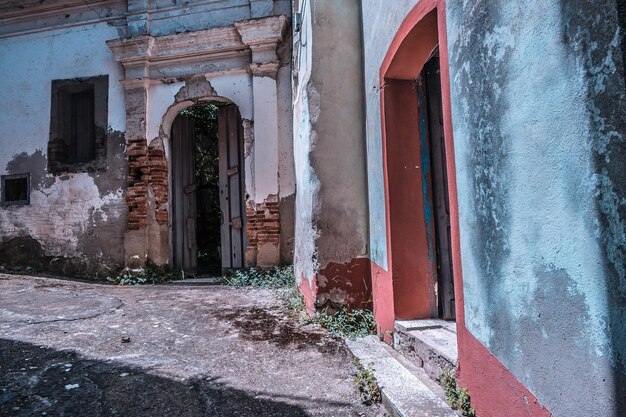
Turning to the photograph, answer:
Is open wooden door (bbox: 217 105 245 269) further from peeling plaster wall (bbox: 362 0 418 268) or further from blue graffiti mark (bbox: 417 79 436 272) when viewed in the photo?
blue graffiti mark (bbox: 417 79 436 272)

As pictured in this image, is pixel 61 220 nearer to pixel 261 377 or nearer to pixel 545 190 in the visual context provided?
pixel 261 377

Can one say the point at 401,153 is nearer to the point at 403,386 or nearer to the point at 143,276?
the point at 403,386

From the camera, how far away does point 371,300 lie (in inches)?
141

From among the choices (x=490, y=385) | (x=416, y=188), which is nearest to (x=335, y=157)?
(x=416, y=188)

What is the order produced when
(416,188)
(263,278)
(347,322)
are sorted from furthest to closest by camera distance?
(263,278) → (347,322) → (416,188)

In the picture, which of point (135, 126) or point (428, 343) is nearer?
point (428, 343)

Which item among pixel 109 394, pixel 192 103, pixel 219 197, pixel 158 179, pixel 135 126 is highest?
pixel 192 103

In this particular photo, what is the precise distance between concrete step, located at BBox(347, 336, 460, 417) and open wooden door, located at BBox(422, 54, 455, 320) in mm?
542

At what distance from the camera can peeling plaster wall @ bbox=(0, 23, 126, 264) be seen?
7.39m

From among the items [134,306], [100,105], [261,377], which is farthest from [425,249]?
[100,105]

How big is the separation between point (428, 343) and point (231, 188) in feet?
19.8

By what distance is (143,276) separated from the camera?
6.99m

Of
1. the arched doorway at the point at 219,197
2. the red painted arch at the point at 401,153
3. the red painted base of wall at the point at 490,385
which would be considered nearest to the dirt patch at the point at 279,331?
the red painted arch at the point at 401,153

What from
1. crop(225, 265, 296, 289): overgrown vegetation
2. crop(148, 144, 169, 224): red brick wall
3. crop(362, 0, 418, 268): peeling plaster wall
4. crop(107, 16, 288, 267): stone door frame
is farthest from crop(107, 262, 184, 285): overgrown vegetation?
crop(362, 0, 418, 268): peeling plaster wall
